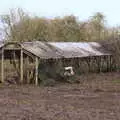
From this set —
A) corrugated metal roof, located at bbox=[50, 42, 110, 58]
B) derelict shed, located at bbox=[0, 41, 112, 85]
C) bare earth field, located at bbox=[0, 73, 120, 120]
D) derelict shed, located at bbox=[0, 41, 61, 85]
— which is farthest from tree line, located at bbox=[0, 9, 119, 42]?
bare earth field, located at bbox=[0, 73, 120, 120]

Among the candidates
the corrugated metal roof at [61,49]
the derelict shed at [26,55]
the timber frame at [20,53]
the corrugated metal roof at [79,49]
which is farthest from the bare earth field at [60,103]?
the corrugated metal roof at [79,49]

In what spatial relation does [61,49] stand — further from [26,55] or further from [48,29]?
[48,29]

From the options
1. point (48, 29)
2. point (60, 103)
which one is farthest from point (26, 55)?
point (48, 29)

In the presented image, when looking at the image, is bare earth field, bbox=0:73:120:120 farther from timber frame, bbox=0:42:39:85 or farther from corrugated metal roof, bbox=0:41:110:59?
corrugated metal roof, bbox=0:41:110:59

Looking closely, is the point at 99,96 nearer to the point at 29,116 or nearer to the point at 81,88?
the point at 81,88

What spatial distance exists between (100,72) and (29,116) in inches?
980

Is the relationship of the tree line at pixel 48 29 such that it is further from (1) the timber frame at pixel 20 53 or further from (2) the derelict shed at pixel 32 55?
(1) the timber frame at pixel 20 53

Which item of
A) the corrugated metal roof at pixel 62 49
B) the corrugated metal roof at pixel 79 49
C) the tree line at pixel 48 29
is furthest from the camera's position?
the tree line at pixel 48 29

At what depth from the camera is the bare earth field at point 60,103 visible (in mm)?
14328

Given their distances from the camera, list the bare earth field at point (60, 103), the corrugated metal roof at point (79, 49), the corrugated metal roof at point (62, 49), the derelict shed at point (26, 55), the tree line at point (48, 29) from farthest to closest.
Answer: the tree line at point (48, 29)
the corrugated metal roof at point (79, 49)
the corrugated metal roof at point (62, 49)
the derelict shed at point (26, 55)
the bare earth field at point (60, 103)

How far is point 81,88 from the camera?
24.4 m

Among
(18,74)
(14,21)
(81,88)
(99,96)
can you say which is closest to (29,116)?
(99,96)

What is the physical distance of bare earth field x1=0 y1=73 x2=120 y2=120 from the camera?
14.3 m

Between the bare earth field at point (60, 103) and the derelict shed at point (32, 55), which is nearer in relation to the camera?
the bare earth field at point (60, 103)
